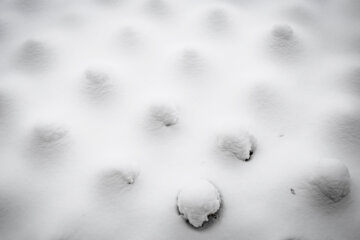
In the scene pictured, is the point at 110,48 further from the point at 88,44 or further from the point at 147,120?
the point at 147,120

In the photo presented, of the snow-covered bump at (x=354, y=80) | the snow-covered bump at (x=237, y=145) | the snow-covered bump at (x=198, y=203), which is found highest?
the snow-covered bump at (x=354, y=80)

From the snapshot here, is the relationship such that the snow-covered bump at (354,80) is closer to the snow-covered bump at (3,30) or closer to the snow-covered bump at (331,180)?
the snow-covered bump at (331,180)

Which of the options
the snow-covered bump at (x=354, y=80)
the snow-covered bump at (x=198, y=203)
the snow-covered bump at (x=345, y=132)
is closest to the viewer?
the snow-covered bump at (x=198, y=203)

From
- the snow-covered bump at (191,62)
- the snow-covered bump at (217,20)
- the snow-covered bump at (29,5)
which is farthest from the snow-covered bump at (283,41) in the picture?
the snow-covered bump at (29,5)

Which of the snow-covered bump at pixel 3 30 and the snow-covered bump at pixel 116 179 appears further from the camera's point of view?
the snow-covered bump at pixel 3 30

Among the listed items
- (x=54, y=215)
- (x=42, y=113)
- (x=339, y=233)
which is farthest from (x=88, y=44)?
(x=339, y=233)

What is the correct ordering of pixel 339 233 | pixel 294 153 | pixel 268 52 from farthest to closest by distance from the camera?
1. pixel 268 52
2. pixel 294 153
3. pixel 339 233

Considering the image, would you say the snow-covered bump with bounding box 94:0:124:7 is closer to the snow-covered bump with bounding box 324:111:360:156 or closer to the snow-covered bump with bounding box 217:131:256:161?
the snow-covered bump with bounding box 217:131:256:161
